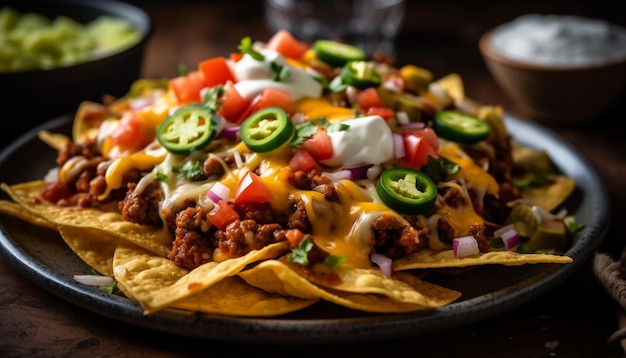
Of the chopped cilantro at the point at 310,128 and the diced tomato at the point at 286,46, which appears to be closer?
the chopped cilantro at the point at 310,128

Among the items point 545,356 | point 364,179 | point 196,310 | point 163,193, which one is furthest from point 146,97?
point 545,356

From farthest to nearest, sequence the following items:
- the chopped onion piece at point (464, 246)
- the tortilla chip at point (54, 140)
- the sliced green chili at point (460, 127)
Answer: the tortilla chip at point (54, 140) → the sliced green chili at point (460, 127) → the chopped onion piece at point (464, 246)

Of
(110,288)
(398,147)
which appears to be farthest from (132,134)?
(398,147)

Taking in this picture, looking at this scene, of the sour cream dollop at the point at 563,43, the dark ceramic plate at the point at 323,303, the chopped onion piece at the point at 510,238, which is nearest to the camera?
the dark ceramic plate at the point at 323,303

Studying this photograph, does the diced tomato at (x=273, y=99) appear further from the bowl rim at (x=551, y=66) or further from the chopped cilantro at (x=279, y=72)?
the bowl rim at (x=551, y=66)

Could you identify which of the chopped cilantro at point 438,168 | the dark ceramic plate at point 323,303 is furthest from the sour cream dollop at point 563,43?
the chopped cilantro at point 438,168

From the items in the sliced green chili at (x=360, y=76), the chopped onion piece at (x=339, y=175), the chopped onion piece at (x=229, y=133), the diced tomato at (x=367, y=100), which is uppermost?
the sliced green chili at (x=360, y=76)

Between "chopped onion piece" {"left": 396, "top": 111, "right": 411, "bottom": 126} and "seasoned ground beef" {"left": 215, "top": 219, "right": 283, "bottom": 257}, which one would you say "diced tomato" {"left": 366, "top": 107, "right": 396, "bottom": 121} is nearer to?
"chopped onion piece" {"left": 396, "top": 111, "right": 411, "bottom": 126}
